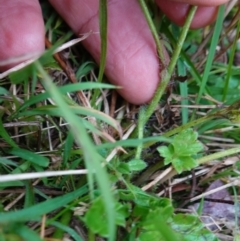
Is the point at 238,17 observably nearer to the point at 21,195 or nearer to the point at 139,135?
the point at 139,135

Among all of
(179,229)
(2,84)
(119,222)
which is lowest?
(179,229)

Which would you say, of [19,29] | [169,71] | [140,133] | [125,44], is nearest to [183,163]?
[140,133]

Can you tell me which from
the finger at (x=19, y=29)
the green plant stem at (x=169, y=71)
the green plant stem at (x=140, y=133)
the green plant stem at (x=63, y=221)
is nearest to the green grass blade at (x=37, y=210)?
the green plant stem at (x=63, y=221)

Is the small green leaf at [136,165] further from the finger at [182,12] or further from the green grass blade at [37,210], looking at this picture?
the finger at [182,12]

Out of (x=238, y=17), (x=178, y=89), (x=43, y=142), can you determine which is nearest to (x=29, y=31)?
(x=43, y=142)

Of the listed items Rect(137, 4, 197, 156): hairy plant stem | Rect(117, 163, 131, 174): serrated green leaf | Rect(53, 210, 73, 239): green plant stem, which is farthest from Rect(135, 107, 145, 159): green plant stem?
Rect(53, 210, 73, 239): green plant stem

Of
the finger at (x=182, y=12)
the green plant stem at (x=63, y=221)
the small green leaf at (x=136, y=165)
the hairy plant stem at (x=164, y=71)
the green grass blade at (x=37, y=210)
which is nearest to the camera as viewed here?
the green grass blade at (x=37, y=210)

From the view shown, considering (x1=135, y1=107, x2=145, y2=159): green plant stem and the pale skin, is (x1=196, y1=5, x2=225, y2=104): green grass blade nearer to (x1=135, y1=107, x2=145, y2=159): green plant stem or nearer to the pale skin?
the pale skin
